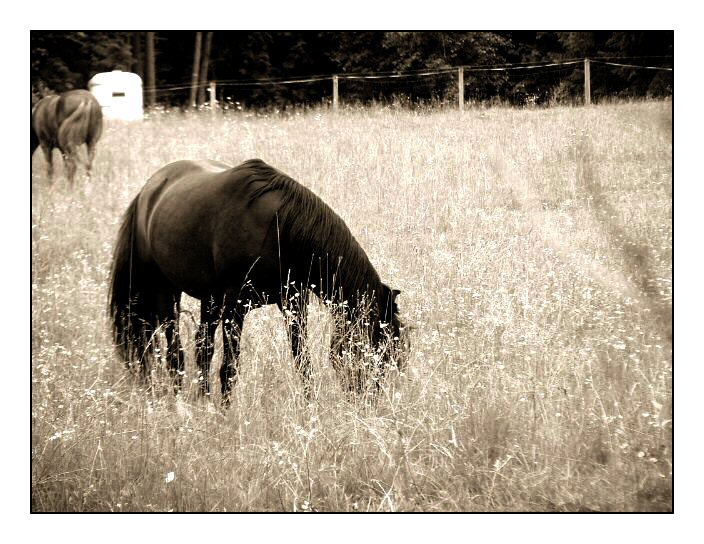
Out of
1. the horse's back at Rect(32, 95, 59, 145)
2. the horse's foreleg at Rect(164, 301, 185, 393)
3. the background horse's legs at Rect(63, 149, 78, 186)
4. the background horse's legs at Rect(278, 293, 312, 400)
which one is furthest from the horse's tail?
the background horse's legs at Rect(278, 293, 312, 400)

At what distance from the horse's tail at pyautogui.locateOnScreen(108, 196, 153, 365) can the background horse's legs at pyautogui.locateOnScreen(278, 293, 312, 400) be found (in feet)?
4.30

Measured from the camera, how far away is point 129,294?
14.4 feet

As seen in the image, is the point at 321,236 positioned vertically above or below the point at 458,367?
above

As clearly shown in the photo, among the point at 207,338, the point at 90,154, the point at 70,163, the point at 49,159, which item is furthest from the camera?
the point at 90,154

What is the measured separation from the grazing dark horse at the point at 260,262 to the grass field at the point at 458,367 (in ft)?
0.60

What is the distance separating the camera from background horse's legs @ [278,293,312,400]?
340 centimetres

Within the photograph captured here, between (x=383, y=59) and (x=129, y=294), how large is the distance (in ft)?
7.90

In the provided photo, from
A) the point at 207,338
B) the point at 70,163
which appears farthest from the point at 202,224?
the point at 70,163

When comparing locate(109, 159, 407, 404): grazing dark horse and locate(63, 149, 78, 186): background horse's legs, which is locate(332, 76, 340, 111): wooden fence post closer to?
locate(109, 159, 407, 404): grazing dark horse

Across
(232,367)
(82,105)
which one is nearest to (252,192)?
(232,367)

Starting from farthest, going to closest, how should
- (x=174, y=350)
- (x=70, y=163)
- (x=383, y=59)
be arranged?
1. (x=70, y=163)
2. (x=174, y=350)
3. (x=383, y=59)

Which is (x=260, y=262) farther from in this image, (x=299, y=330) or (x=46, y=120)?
(x=46, y=120)

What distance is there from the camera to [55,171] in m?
4.04

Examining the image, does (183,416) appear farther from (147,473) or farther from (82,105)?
(82,105)
